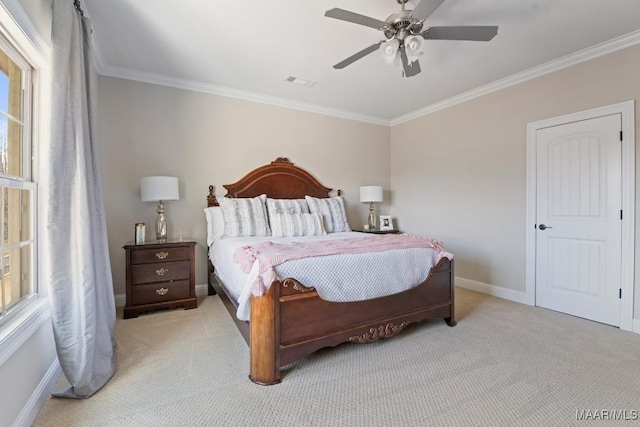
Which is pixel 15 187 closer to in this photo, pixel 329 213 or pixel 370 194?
pixel 329 213

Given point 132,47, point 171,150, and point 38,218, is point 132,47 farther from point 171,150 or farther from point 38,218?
point 38,218

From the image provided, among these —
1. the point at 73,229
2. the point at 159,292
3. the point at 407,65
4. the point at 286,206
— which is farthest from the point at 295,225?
the point at 73,229

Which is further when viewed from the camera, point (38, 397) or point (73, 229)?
point (73, 229)

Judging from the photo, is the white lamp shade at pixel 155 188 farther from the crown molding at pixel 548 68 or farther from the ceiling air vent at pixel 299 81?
the crown molding at pixel 548 68

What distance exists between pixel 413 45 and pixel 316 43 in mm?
1049

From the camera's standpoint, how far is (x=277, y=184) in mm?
4215

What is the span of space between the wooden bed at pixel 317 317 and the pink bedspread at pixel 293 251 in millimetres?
84

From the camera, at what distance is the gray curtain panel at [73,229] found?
1.70 metres

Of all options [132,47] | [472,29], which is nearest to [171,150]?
[132,47]

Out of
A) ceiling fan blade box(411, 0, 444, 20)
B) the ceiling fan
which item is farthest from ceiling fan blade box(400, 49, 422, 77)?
ceiling fan blade box(411, 0, 444, 20)

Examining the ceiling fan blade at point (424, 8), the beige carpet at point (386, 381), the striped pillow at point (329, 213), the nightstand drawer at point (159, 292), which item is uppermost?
the ceiling fan blade at point (424, 8)

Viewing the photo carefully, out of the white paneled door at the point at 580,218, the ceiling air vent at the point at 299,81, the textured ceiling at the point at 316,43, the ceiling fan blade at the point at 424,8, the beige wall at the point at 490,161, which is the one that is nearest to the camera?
the ceiling fan blade at the point at 424,8

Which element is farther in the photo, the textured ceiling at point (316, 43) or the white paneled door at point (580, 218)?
the white paneled door at point (580, 218)

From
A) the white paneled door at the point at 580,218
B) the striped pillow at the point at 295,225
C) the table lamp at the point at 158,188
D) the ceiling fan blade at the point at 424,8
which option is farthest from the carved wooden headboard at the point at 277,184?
the white paneled door at the point at 580,218
